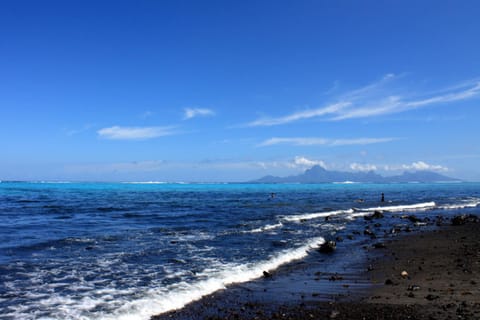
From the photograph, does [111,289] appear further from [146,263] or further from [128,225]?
[128,225]

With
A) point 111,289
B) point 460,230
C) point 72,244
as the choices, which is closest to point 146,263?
point 111,289

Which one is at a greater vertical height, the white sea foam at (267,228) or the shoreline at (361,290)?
the shoreline at (361,290)

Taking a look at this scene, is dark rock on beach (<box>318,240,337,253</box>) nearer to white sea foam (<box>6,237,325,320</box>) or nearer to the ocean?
the ocean

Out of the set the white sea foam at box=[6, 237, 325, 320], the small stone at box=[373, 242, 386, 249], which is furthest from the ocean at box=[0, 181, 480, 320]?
the small stone at box=[373, 242, 386, 249]

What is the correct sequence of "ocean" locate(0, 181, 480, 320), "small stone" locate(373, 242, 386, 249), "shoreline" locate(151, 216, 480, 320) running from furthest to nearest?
"small stone" locate(373, 242, 386, 249) → "ocean" locate(0, 181, 480, 320) → "shoreline" locate(151, 216, 480, 320)

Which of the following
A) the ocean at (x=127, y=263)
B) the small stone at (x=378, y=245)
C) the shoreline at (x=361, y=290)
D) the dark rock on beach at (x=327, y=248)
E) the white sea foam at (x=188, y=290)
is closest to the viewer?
the shoreline at (x=361, y=290)

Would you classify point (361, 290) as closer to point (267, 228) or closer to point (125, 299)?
point (125, 299)

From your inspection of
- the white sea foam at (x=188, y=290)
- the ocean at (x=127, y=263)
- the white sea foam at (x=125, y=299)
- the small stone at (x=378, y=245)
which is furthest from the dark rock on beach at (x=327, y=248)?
the white sea foam at (x=125, y=299)

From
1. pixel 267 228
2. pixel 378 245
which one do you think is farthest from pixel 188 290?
pixel 267 228

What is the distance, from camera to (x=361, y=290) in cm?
1182

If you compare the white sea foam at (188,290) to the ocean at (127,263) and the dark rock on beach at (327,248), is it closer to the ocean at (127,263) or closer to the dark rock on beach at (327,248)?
the ocean at (127,263)

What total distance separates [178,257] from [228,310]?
7.76 metres

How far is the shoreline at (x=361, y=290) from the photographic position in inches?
376

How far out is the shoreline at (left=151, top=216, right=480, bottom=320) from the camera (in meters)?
9.56
